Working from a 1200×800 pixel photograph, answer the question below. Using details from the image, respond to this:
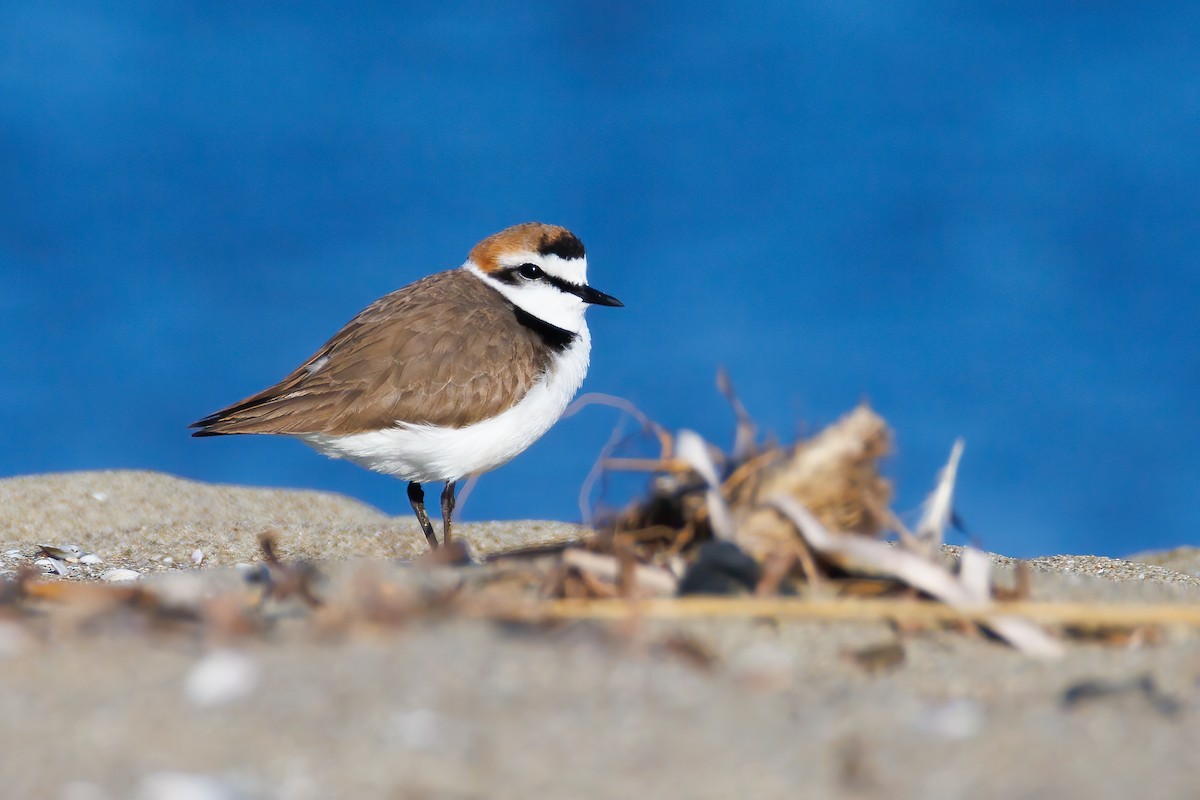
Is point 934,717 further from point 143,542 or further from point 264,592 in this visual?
point 143,542

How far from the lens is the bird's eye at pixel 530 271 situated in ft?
22.3

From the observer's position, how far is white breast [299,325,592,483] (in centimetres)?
598

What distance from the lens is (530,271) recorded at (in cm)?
680

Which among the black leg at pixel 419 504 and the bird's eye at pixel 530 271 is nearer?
the black leg at pixel 419 504

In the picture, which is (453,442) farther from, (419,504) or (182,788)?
(182,788)

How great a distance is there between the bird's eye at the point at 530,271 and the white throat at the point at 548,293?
0.07 feet

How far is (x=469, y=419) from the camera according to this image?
6.01 meters

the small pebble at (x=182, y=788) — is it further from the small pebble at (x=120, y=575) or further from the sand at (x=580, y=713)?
the small pebble at (x=120, y=575)

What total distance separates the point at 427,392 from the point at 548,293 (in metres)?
1.12

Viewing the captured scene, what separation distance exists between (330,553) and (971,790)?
4849 millimetres

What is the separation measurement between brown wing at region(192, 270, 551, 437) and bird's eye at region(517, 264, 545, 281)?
20.2 inches

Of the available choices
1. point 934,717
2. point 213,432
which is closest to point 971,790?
point 934,717

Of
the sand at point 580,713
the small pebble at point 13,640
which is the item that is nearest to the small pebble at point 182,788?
the sand at point 580,713

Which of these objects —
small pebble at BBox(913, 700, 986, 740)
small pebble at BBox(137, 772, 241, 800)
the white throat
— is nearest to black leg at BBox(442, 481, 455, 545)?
the white throat
